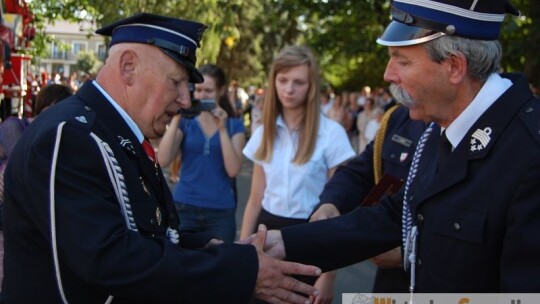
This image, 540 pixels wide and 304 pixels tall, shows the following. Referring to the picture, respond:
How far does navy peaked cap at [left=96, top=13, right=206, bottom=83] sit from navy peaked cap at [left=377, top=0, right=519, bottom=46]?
72cm

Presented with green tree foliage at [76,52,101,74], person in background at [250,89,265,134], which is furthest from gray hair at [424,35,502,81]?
green tree foliage at [76,52,101,74]

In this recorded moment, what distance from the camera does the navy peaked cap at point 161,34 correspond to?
2.47 m

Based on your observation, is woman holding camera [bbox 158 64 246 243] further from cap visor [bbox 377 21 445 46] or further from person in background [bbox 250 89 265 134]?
person in background [bbox 250 89 265 134]

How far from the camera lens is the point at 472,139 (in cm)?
243

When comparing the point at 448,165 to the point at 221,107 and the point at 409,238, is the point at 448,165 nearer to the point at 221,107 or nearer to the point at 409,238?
the point at 409,238

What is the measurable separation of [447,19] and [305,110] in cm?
202

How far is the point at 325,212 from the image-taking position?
3551mm

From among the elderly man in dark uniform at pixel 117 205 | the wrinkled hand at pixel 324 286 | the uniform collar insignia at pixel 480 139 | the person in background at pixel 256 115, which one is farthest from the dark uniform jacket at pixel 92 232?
the person in background at pixel 256 115

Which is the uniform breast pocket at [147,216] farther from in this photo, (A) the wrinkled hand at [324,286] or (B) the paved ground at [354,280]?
(B) the paved ground at [354,280]

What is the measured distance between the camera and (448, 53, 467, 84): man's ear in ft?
8.01

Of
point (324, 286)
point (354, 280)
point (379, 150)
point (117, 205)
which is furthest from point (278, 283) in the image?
point (354, 280)

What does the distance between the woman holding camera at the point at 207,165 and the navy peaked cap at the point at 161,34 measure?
2771 millimetres

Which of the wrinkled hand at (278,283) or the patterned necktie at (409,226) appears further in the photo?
the patterned necktie at (409,226)

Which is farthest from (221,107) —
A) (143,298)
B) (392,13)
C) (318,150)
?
(143,298)
